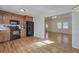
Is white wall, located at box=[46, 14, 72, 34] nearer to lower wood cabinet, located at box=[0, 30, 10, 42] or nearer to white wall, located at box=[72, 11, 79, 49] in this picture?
white wall, located at box=[72, 11, 79, 49]

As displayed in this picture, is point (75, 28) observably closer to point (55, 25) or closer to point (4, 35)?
point (55, 25)

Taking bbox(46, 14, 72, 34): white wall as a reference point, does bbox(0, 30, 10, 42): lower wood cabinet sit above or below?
below

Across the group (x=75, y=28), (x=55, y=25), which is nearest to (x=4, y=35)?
(x=55, y=25)

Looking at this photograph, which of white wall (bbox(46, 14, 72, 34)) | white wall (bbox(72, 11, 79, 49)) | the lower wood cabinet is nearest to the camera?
white wall (bbox(72, 11, 79, 49))

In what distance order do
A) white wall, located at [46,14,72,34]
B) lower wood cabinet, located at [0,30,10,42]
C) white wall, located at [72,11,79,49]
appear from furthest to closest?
lower wood cabinet, located at [0,30,10,42] < white wall, located at [46,14,72,34] < white wall, located at [72,11,79,49]

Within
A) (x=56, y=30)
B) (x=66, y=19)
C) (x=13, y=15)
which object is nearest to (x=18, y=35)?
(x=13, y=15)

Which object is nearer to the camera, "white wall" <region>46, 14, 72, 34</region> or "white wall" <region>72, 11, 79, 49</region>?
"white wall" <region>72, 11, 79, 49</region>

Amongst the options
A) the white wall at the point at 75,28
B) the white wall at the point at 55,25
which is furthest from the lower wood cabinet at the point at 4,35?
the white wall at the point at 75,28

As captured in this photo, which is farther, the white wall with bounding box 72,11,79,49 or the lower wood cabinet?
the lower wood cabinet

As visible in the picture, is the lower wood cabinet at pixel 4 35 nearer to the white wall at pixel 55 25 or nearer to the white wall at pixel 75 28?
the white wall at pixel 55 25

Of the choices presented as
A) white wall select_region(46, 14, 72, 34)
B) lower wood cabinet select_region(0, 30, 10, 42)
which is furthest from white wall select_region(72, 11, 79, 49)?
lower wood cabinet select_region(0, 30, 10, 42)
